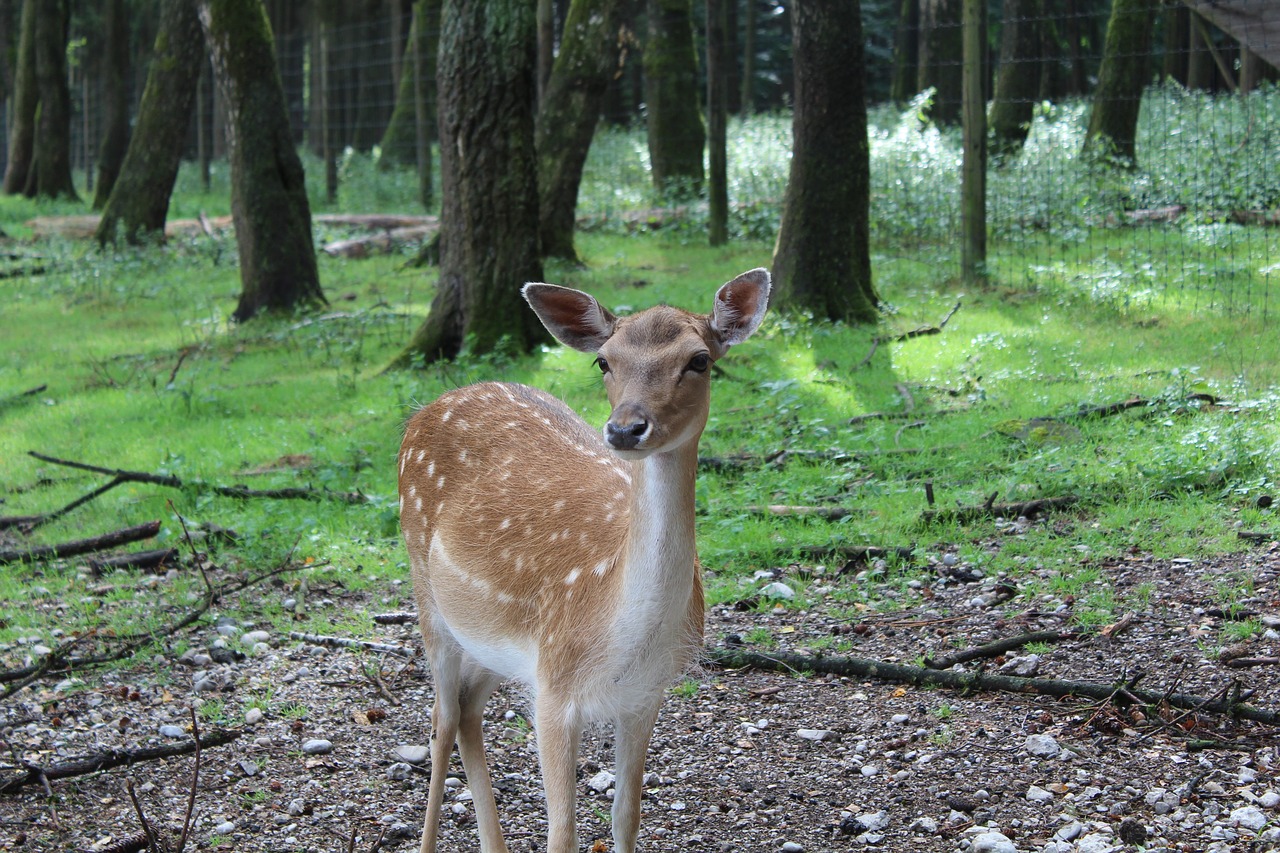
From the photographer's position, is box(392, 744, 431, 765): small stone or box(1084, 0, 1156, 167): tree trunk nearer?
box(392, 744, 431, 765): small stone

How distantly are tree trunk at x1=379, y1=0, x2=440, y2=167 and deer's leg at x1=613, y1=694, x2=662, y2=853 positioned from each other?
17419 millimetres

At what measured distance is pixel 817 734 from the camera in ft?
15.4

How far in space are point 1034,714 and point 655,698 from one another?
176cm

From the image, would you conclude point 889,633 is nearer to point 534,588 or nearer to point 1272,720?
point 1272,720

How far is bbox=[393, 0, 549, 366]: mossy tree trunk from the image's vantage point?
9641 millimetres

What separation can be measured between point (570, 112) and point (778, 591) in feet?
31.9

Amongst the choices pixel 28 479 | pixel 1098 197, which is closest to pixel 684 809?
pixel 28 479

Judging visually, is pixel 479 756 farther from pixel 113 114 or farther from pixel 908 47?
pixel 908 47

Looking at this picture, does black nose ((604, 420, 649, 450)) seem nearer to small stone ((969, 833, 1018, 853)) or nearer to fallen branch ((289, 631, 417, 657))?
small stone ((969, 833, 1018, 853))

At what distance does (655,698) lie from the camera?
3.64 meters

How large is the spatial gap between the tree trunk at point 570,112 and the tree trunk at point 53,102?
15177mm

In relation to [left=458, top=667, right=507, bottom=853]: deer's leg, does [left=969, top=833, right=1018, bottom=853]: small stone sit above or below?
below

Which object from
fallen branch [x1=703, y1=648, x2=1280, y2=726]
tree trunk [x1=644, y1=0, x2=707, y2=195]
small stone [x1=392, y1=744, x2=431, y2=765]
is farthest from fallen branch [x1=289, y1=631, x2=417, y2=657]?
tree trunk [x1=644, y1=0, x2=707, y2=195]

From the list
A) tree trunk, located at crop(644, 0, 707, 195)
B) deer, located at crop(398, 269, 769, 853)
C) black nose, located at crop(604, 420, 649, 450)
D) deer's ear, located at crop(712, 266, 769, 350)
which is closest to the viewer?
black nose, located at crop(604, 420, 649, 450)
